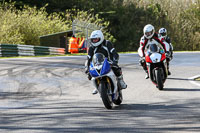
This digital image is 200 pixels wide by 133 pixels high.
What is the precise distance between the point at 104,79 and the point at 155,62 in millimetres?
3620

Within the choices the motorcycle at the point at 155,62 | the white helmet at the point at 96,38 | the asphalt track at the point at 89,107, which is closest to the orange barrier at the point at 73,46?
the asphalt track at the point at 89,107

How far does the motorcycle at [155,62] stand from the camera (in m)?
12.3

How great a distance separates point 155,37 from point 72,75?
4858mm

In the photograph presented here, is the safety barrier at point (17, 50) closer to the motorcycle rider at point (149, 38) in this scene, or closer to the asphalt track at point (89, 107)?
the asphalt track at point (89, 107)

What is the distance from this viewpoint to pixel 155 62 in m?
12.3

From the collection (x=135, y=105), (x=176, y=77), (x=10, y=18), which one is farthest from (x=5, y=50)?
(x=135, y=105)

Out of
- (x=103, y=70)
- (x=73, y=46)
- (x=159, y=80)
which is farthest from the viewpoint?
(x=73, y=46)

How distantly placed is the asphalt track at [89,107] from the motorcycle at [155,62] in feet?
1.28

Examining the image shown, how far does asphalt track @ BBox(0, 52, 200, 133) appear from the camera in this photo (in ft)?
23.6

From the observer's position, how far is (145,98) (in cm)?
1054

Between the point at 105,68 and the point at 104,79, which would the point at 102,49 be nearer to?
the point at 105,68

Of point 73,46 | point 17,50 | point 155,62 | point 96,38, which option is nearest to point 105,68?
point 96,38

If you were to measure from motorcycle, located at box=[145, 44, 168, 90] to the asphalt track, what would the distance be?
1.28 ft

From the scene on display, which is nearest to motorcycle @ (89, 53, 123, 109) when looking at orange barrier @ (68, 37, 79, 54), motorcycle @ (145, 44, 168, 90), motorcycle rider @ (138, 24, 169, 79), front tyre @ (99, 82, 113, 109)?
front tyre @ (99, 82, 113, 109)
